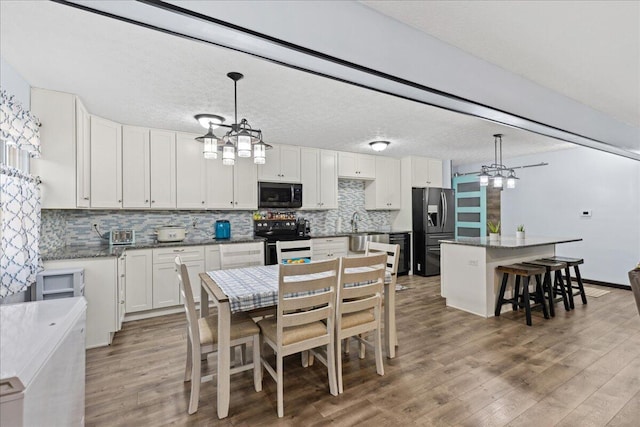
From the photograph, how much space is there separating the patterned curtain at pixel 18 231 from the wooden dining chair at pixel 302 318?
70.4 inches

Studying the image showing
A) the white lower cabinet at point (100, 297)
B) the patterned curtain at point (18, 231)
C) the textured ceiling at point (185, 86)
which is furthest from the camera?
the white lower cabinet at point (100, 297)

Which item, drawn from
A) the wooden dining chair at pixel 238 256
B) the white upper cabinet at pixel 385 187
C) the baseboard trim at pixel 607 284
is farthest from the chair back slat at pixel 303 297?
the baseboard trim at pixel 607 284

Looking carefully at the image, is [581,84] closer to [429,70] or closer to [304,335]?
[429,70]

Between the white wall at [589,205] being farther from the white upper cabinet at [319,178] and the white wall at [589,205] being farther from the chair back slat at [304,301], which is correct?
the chair back slat at [304,301]

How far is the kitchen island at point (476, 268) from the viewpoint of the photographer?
145 inches

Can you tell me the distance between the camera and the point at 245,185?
4.56 metres

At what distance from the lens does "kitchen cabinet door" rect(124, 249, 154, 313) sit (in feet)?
11.6

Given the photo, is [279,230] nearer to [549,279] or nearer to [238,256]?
[238,256]

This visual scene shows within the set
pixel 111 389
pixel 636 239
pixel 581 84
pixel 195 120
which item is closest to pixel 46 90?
pixel 195 120

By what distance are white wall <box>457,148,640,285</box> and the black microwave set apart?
467 cm

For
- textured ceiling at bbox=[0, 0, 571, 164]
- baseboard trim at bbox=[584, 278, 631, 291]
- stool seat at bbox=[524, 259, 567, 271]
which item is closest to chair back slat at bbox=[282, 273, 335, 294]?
textured ceiling at bbox=[0, 0, 571, 164]

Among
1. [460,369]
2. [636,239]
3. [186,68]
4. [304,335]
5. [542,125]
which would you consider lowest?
[460,369]

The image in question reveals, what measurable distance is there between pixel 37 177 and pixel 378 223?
5296mm

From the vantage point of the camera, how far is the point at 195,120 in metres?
3.59
